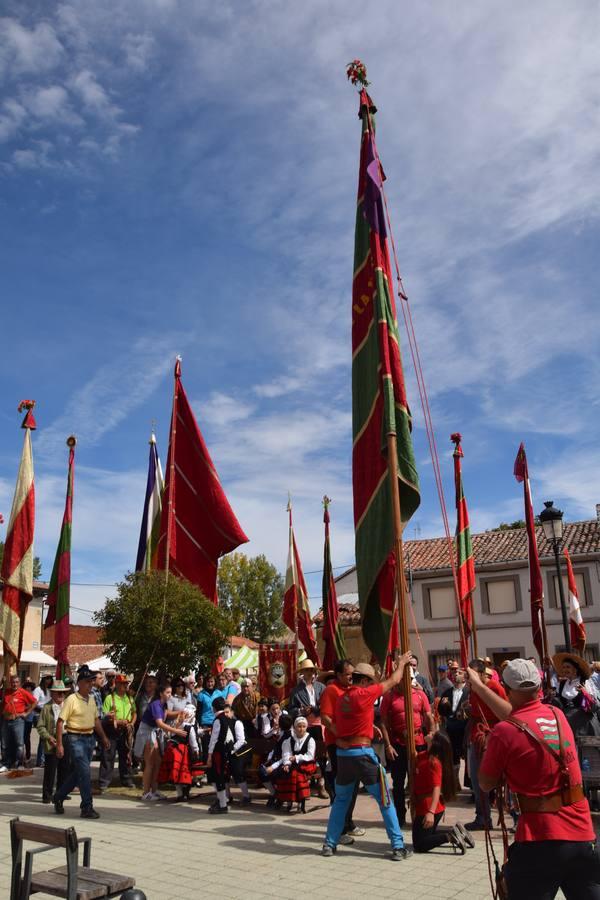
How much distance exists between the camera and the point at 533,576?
16.4 meters

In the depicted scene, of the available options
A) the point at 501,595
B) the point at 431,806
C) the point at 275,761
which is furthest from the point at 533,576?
the point at 501,595

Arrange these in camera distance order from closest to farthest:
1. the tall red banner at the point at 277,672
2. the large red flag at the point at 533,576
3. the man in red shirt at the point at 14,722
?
1. the man in red shirt at the point at 14,722
2. the large red flag at the point at 533,576
3. the tall red banner at the point at 277,672

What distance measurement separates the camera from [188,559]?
16359mm

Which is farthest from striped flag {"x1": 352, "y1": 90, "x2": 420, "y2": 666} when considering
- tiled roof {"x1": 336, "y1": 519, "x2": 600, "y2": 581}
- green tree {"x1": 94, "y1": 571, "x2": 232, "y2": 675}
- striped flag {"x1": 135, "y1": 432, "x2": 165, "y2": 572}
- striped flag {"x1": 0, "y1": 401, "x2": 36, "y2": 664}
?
tiled roof {"x1": 336, "y1": 519, "x2": 600, "y2": 581}

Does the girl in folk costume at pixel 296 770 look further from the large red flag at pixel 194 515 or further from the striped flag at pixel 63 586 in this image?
the striped flag at pixel 63 586

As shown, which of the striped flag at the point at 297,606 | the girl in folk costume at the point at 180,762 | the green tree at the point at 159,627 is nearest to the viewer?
the girl in folk costume at the point at 180,762

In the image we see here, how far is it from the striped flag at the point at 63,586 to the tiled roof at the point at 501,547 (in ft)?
67.0

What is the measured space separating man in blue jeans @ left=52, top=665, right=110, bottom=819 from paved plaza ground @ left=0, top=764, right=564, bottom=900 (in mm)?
237

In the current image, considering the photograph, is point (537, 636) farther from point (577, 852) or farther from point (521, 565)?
point (521, 565)

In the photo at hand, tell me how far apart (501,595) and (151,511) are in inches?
855

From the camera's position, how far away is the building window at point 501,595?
116 feet

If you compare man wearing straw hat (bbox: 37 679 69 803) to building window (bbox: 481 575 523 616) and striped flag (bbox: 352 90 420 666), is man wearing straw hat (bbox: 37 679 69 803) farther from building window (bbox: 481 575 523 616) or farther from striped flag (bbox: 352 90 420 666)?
building window (bbox: 481 575 523 616)

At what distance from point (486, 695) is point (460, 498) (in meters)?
14.5

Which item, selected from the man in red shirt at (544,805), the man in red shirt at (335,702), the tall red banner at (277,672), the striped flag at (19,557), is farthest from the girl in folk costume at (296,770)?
the tall red banner at (277,672)
